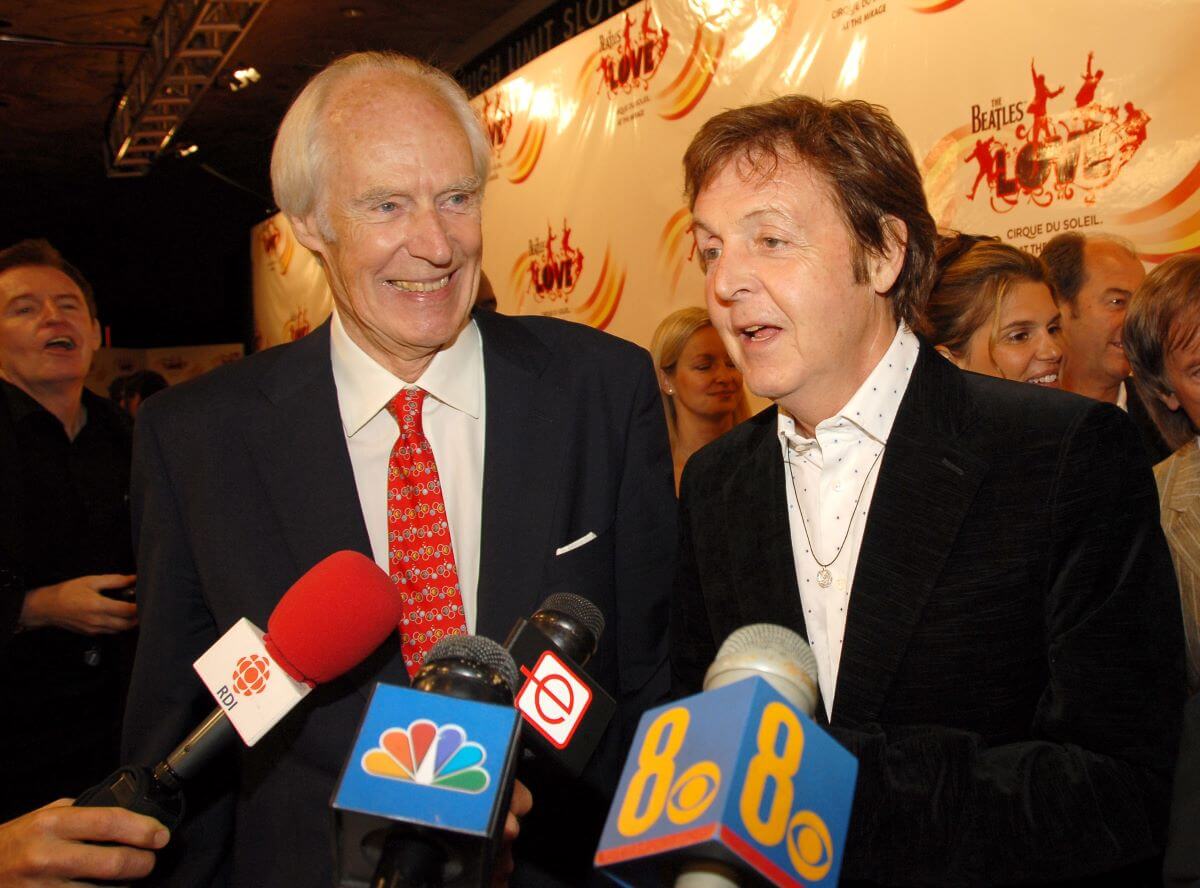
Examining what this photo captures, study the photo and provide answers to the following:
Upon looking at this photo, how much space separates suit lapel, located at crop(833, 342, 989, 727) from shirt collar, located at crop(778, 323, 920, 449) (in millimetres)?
46

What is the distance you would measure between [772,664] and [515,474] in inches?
34.5

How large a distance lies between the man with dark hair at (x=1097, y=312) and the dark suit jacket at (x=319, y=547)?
1771mm

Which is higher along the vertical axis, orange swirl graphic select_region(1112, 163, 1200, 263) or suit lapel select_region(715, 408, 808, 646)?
orange swirl graphic select_region(1112, 163, 1200, 263)

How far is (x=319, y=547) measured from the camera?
1548 millimetres

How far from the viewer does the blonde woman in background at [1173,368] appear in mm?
2082

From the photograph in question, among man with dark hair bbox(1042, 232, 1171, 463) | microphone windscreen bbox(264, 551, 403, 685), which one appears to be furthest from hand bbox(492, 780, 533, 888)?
man with dark hair bbox(1042, 232, 1171, 463)

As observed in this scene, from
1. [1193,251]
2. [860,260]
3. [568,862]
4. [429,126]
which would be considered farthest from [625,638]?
[1193,251]

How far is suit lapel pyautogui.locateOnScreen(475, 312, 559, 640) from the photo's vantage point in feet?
5.07

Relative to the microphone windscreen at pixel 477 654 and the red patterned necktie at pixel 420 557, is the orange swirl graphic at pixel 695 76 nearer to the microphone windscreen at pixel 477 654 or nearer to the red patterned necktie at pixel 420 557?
the red patterned necktie at pixel 420 557

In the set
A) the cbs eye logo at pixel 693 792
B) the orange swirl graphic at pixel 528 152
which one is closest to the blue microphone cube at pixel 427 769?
the cbs eye logo at pixel 693 792

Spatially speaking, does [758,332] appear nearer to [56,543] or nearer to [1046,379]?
[1046,379]

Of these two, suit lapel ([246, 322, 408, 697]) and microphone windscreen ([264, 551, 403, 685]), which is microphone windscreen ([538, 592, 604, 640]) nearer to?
microphone windscreen ([264, 551, 403, 685])

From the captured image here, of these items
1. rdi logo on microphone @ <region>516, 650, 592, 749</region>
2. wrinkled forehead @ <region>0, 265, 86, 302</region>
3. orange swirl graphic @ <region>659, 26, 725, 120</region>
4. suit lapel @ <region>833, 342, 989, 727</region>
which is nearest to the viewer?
rdi logo on microphone @ <region>516, 650, 592, 749</region>

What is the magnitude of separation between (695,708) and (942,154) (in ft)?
8.90
